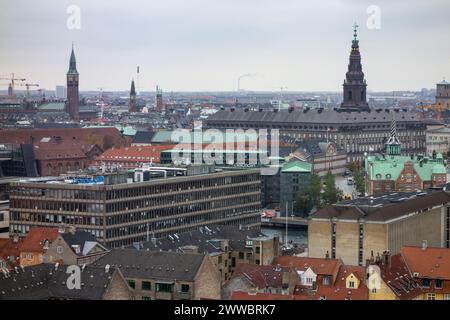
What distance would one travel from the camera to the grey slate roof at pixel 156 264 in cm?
1473

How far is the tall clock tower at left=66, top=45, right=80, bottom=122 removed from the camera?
70.7 m

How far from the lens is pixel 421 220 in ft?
73.7

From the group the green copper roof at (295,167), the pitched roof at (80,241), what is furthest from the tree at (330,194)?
the pitched roof at (80,241)

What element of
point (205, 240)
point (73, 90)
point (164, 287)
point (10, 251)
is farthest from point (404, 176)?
point (73, 90)

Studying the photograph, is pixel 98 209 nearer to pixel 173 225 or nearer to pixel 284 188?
pixel 173 225

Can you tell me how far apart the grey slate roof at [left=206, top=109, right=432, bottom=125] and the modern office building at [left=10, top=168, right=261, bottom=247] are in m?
30.6

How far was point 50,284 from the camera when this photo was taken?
44.9 ft

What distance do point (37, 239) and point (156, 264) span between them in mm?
4249

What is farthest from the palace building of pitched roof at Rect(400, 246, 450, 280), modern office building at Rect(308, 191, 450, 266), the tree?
pitched roof at Rect(400, 246, 450, 280)

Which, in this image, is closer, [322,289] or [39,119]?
[322,289]

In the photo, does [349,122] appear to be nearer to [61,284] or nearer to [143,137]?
[143,137]
